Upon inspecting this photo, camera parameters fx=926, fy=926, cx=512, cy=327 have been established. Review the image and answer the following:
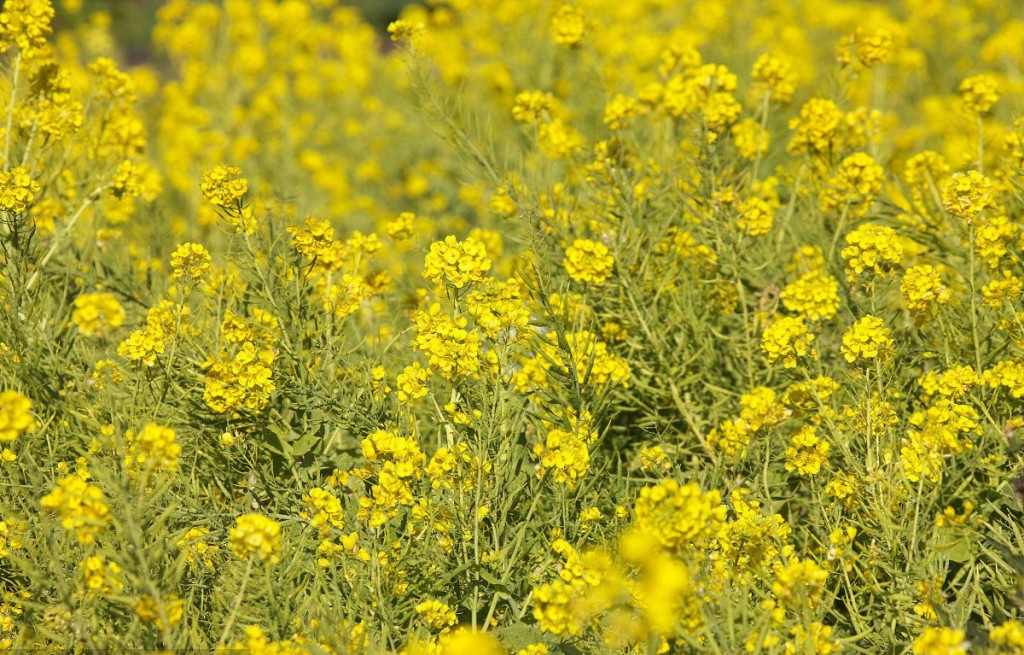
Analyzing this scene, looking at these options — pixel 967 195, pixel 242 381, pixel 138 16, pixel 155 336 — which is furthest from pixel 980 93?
pixel 138 16

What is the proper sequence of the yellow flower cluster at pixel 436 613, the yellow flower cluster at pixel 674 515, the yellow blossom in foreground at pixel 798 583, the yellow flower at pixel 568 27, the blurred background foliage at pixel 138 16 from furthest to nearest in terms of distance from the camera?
the blurred background foliage at pixel 138 16 → the yellow flower at pixel 568 27 → the yellow flower cluster at pixel 436 613 → the yellow blossom in foreground at pixel 798 583 → the yellow flower cluster at pixel 674 515

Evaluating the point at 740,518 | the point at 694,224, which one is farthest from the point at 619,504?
the point at 694,224

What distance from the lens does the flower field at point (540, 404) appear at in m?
2.02

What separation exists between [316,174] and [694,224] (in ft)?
13.5

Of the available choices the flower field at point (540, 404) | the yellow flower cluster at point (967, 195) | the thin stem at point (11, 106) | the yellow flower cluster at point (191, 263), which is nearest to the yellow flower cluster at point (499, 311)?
the flower field at point (540, 404)

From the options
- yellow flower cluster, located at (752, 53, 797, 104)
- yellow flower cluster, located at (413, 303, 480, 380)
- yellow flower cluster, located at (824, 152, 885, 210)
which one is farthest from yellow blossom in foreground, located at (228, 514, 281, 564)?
yellow flower cluster, located at (752, 53, 797, 104)

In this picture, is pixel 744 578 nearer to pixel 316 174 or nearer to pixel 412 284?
pixel 412 284

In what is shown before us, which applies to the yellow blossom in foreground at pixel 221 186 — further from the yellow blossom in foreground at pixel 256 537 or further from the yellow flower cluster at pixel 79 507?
the yellow blossom in foreground at pixel 256 537

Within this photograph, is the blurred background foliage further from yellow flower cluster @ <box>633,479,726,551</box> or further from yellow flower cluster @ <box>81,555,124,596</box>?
yellow flower cluster @ <box>633,479,726,551</box>

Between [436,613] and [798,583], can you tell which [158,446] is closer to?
[436,613]

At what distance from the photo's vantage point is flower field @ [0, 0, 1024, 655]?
202 centimetres

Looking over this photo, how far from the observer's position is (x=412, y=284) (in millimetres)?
3699

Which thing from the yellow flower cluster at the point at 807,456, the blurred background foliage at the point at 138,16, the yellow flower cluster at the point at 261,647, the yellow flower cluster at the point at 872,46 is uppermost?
the yellow flower cluster at the point at 872,46

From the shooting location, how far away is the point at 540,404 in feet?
9.25
